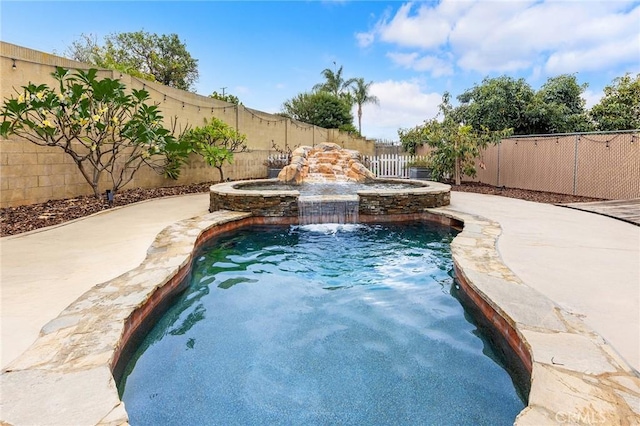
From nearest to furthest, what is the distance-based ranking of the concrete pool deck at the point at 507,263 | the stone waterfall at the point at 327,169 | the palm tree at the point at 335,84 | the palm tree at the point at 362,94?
the concrete pool deck at the point at 507,263, the stone waterfall at the point at 327,169, the palm tree at the point at 335,84, the palm tree at the point at 362,94

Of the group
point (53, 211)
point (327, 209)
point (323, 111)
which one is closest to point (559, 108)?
point (327, 209)

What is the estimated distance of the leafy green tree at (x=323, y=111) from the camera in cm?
2556

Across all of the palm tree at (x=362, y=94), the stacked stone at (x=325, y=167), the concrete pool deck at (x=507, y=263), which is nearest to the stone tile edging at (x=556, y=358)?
the concrete pool deck at (x=507, y=263)

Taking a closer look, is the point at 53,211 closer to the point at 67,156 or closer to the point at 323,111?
the point at 67,156

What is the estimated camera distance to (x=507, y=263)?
3.63m

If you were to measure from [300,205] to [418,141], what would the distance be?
294 inches

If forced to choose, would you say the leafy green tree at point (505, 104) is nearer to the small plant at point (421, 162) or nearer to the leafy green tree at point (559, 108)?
the leafy green tree at point (559, 108)

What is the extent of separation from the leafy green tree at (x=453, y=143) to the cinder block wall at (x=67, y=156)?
6.25m

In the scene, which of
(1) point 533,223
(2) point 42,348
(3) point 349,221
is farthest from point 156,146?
(1) point 533,223

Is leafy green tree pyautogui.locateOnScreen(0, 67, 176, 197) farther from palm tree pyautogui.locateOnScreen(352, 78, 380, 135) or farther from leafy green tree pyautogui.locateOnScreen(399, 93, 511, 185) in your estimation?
palm tree pyautogui.locateOnScreen(352, 78, 380, 135)

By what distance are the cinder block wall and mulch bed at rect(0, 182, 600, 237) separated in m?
0.25

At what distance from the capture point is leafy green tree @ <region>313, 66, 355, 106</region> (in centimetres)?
2908

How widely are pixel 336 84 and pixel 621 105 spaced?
65.6 ft

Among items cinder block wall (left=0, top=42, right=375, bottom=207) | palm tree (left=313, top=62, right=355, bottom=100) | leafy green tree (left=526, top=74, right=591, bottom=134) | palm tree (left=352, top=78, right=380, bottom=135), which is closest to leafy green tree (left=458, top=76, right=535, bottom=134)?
leafy green tree (left=526, top=74, right=591, bottom=134)
